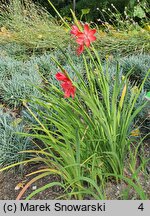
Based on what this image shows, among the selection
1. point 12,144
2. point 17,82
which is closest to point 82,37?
point 12,144

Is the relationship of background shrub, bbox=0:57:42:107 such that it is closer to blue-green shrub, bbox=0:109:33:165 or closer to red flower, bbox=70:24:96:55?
blue-green shrub, bbox=0:109:33:165

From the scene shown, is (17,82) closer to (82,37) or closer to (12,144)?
(12,144)

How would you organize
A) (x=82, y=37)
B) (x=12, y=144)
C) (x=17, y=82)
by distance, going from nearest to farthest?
1. (x=82, y=37)
2. (x=12, y=144)
3. (x=17, y=82)

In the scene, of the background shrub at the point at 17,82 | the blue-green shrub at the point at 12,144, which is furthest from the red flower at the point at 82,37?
the background shrub at the point at 17,82

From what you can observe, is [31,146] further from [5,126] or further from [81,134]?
[81,134]

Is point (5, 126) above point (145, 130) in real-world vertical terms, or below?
above

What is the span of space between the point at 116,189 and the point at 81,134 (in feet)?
1.24

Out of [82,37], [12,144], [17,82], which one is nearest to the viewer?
[82,37]

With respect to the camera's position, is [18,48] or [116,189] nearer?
[116,189]

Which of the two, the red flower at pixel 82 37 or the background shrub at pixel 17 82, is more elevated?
the red flower at pixel 82 37

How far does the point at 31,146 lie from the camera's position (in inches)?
93.7

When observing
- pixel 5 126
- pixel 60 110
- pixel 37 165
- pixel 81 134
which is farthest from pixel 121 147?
pixel 5 126

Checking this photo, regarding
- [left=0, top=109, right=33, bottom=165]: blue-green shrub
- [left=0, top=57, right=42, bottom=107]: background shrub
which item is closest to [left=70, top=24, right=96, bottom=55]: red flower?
[left=0, top=109, right=33, bottom=165]: blue-green shrub

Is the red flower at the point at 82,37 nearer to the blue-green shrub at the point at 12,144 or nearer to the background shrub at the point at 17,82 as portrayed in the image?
the blue-green shrub at the point at 12,144
